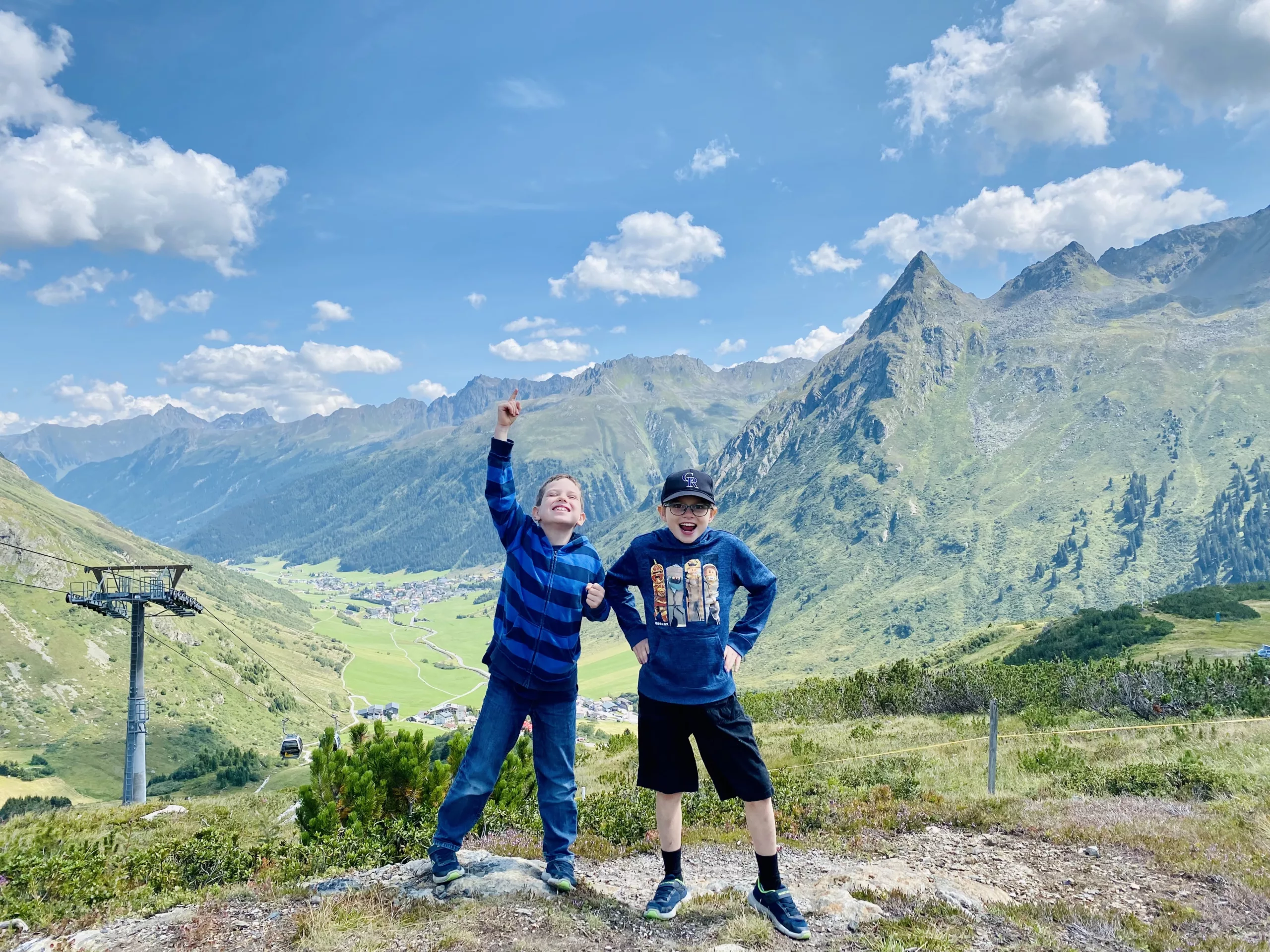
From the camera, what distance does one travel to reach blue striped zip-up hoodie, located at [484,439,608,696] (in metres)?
6.51

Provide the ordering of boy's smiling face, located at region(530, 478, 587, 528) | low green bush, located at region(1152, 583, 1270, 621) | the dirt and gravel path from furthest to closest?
low green bush, located at region(1152, 583, 1270, 621) < boy's smiling face, located at region(530, 478, 587, 528) < the dirt and gravel path

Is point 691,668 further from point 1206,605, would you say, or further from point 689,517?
point 1206,605

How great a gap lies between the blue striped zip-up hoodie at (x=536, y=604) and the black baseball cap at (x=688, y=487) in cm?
92

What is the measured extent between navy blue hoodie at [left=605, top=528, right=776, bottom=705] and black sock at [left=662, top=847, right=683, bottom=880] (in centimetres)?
152

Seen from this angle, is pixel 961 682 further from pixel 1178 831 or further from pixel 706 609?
pixel 706 609

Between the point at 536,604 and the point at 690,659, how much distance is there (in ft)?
5.08

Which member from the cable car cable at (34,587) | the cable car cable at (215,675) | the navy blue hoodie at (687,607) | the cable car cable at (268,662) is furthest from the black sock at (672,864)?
the cable car cable at (34,587)

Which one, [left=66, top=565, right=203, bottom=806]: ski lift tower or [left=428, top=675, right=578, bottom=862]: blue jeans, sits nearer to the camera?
[left=428, top=675, right=578, bottom=862]: blue jeans

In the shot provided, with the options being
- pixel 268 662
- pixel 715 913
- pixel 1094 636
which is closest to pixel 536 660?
pixel 715 913

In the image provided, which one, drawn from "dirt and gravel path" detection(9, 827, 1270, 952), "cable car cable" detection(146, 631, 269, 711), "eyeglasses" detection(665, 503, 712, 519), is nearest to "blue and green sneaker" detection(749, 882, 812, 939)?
"dirt and gravel path" detection(9, 827, 1270, 952)

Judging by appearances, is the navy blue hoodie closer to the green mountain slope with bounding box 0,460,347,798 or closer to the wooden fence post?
the wooden fence post

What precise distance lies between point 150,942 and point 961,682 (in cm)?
2433

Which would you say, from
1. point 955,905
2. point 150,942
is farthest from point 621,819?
point 150,942

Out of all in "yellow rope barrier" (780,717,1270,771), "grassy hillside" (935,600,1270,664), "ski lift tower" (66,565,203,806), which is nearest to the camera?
"yellow rope barrier" (780,717,1270,771)
